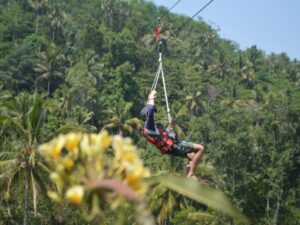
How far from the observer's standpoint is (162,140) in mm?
7840

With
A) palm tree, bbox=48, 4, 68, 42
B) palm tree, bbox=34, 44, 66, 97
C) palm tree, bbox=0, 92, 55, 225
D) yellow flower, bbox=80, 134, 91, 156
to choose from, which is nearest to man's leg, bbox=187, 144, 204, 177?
yellow flower, bbox=80, 134, 91, 156

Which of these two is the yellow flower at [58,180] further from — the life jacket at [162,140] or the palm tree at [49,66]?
the palm tree at [49,66]

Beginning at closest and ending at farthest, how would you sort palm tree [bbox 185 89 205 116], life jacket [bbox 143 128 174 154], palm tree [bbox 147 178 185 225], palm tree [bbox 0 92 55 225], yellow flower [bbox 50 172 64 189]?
yellow flower [bbox 50 172 64 189]
life jacket [bbox 143 128 174 154]
palm tree [bbox 0 92 55 225]
palm tree [bbox 147 178 185 225]
palm tree [bbox 185 89 205 116]

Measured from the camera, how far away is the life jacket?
25.3 feet

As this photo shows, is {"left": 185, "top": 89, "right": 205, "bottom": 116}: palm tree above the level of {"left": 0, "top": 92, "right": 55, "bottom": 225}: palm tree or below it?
below

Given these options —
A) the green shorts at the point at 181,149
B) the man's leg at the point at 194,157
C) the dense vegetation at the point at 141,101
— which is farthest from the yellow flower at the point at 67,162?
the dense vegetation at the point at 141,101

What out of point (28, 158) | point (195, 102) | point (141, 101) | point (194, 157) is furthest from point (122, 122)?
point (194, 157)

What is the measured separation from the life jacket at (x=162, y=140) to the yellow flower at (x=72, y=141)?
607 cm

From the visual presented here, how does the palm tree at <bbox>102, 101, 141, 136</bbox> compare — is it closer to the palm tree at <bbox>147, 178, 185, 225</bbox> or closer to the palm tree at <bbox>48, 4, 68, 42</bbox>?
the palm tree at <bbox>147, 178, 185, 225</bbox>

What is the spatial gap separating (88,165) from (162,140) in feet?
20.9

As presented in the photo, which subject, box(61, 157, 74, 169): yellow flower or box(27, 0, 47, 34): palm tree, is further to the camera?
box(27, 0, 47, 34): palm tree

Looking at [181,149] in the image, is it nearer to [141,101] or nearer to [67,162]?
[67,162]

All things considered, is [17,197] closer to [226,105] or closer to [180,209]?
[180,209]

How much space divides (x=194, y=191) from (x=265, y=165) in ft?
127
